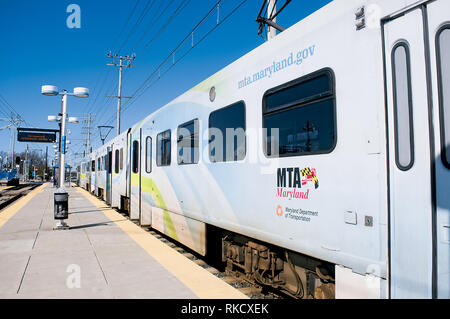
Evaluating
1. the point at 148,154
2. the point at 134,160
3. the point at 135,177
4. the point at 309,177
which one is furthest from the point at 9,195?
the point at 309,177

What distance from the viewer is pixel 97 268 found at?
223 inches

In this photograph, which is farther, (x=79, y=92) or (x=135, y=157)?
(x=79, y=92)

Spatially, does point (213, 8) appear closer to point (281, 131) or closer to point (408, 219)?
point (281, 131)

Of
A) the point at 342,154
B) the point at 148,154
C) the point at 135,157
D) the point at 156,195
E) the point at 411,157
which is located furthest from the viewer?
the point at 135,157

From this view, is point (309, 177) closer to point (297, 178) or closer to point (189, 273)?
point (297, 178)

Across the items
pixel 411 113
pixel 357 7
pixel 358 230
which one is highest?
pixel 357 7

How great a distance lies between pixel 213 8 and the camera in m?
8.03

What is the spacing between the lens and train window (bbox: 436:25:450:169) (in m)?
2.56

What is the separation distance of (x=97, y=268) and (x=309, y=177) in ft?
12.4

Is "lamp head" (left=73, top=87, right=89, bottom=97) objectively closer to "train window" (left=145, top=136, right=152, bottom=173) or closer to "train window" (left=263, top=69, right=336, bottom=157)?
"train window" (left=145, top=136, right=152, bottom=173)

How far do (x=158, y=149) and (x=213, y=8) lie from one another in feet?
11.4

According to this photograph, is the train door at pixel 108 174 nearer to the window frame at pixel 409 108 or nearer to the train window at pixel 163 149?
the train window at pixel 163 149

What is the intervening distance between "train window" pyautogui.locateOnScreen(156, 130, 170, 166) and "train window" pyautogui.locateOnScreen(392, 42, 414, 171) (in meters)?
5.75
